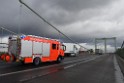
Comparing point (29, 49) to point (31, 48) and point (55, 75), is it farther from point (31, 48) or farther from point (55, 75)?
point (55, 75)

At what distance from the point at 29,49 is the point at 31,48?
0.33 meters

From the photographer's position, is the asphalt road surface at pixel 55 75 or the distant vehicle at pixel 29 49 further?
the distant vehicle at pixel 29 49

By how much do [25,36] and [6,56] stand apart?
2475 millimetres

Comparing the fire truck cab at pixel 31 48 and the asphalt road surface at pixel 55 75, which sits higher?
the fire truck cab at pixel 31 48

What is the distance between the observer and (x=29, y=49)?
62.3ft

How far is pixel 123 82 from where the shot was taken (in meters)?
11.0

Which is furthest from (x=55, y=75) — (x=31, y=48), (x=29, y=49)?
(x=31, y=48)

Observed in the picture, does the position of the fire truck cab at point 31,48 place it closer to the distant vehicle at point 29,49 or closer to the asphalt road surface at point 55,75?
the distant vehicle at point 29,49

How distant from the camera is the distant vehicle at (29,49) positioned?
18.2 m

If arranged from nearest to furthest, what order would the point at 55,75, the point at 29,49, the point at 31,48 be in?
the point at 55,75 → the point at 29,49 → the point at 31,48

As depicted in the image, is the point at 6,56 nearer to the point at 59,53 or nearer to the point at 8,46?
the point at 8,46

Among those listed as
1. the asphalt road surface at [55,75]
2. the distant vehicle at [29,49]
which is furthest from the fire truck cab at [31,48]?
the asphalt road surface at [55,75]

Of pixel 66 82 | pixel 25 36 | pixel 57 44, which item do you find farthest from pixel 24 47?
pixel 66 82

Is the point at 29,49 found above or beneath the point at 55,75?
above
